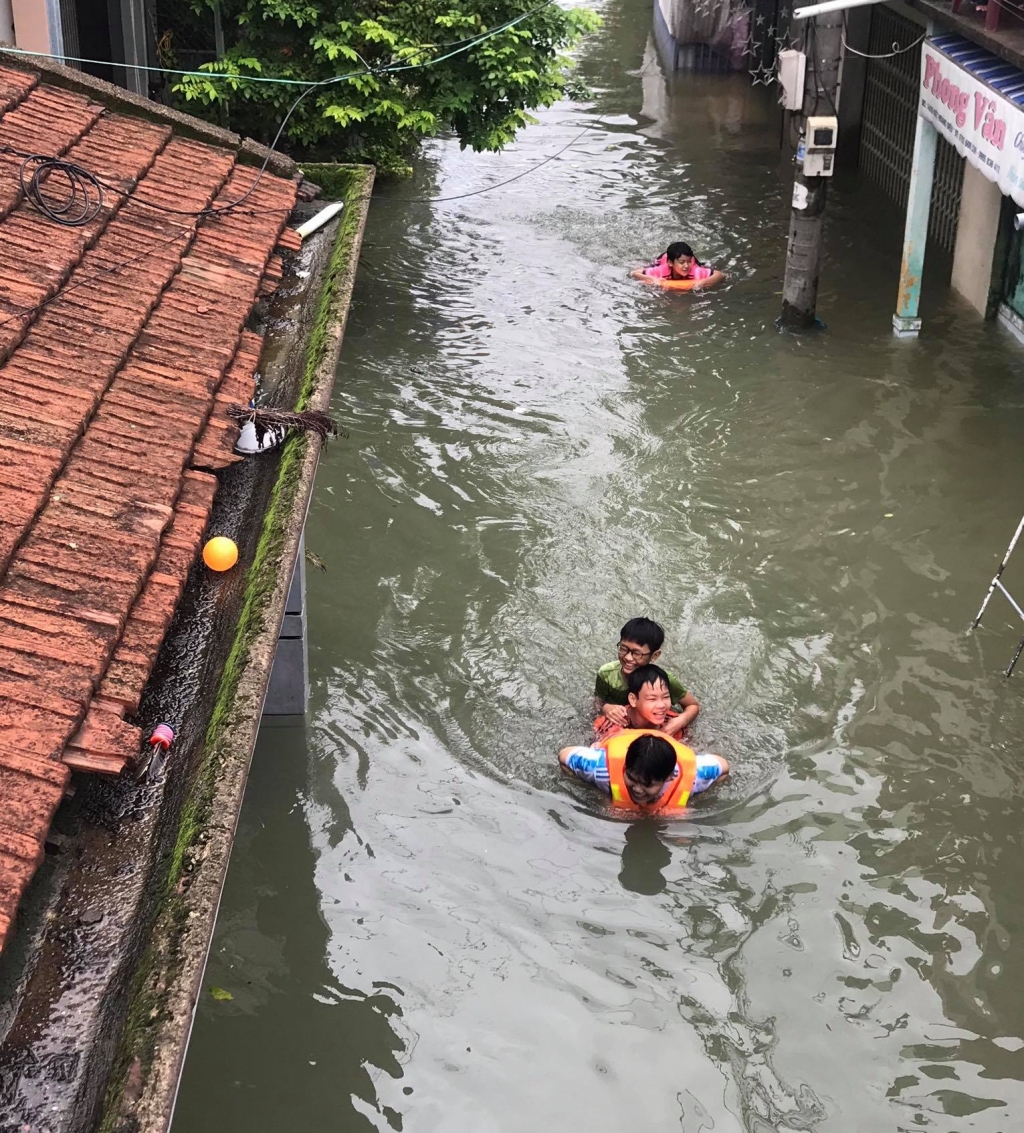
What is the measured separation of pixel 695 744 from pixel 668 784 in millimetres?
894

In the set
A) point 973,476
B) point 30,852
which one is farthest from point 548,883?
point 973,476

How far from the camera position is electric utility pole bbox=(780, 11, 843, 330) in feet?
43.6

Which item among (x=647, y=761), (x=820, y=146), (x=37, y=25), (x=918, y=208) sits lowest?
(x=647, y=761)

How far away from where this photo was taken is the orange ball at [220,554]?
16.5ft

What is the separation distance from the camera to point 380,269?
16.9 meters

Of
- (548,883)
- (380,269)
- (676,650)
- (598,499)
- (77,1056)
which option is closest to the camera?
(77,1056)

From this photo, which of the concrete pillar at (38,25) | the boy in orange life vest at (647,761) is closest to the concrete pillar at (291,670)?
the boy in orange life vest at (647,761)

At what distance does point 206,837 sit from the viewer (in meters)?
3.65

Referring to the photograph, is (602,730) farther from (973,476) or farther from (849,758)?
(973,476)

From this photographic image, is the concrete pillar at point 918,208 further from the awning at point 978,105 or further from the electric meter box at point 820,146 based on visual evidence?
the electric meter box at point 820,146

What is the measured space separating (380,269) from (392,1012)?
39.7 feet

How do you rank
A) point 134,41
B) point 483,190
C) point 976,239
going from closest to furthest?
1. point 134,41
2. point 976,239
3. point 483,190

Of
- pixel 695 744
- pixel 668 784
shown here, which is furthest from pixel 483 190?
pixel 668 784

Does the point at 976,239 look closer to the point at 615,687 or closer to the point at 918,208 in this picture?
the point at 918,208
